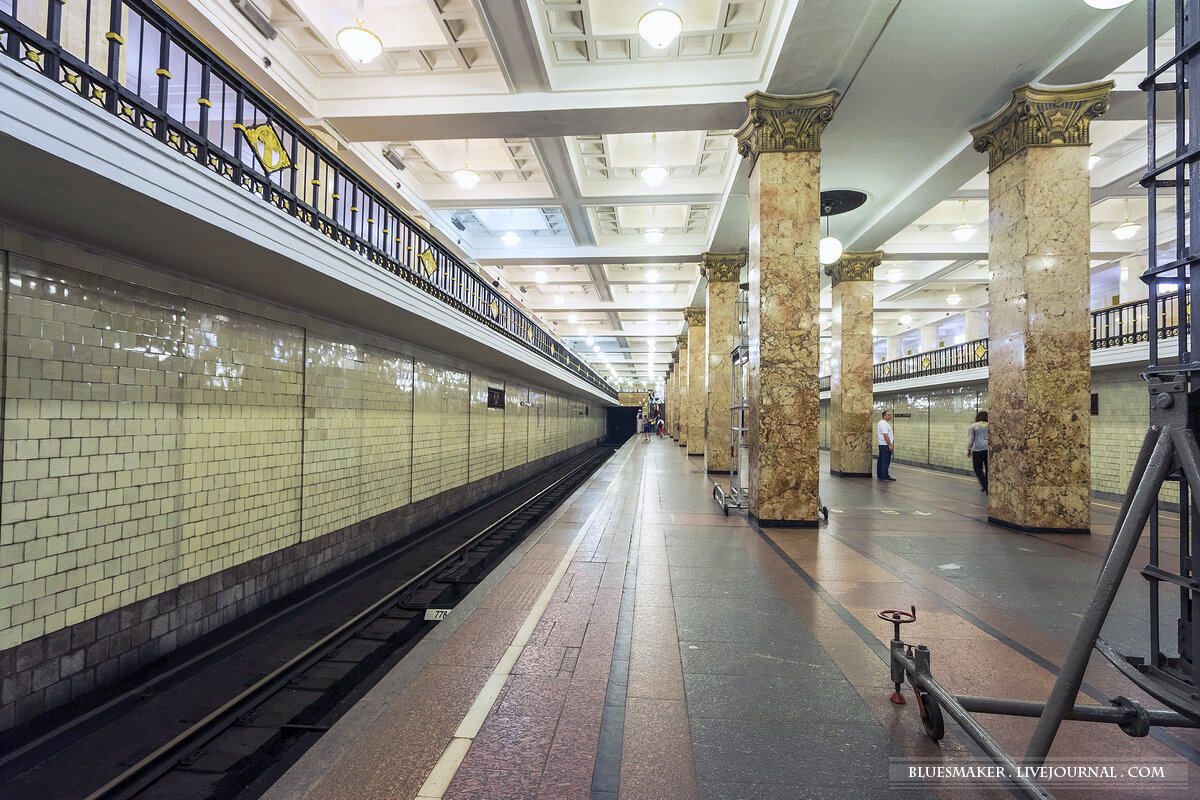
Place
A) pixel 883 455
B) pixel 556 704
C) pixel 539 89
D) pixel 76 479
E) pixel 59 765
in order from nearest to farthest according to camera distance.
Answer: pixel 556 704
pixel 59 765
pixel 76 479
pixel 539 89
pixel 883 455

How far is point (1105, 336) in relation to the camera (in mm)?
11312

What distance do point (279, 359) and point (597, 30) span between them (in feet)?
20.3

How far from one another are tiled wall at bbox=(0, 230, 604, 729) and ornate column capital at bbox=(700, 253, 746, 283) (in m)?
10.2

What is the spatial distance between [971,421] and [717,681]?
16.7 m

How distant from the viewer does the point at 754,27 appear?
770 centimetres

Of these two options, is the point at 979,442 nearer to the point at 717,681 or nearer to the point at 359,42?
the point at 717,681

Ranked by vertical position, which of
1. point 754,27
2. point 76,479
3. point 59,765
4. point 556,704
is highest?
point 754,27

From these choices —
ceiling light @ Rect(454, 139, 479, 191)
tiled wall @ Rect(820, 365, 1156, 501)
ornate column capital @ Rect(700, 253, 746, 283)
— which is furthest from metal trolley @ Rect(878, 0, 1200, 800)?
ornate column capital @ Rect(700, 253, 746, 283)

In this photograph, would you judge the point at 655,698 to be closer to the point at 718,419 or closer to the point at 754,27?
the point at 754,27

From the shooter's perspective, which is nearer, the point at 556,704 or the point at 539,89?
the point at 556,704

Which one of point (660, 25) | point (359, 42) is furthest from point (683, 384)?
point (359, 42)

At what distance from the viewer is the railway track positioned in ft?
10.4

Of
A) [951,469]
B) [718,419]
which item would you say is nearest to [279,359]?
[718,419]

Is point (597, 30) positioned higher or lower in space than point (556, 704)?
higher
